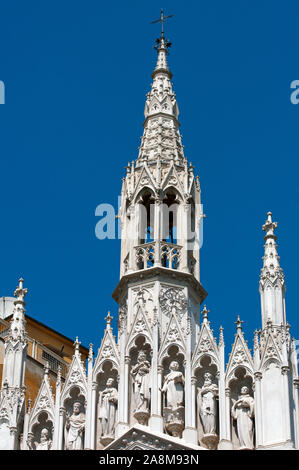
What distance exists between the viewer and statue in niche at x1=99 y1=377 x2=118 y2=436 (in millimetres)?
29078

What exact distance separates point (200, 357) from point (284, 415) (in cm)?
271

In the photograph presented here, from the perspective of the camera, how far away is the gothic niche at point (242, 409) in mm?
27875

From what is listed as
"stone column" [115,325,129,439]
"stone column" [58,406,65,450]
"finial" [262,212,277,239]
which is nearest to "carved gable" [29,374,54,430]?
"stone column" [58,406,65,450]

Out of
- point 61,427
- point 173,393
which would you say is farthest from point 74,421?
point 173,393

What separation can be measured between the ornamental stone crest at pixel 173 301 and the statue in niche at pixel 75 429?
10.1 ft

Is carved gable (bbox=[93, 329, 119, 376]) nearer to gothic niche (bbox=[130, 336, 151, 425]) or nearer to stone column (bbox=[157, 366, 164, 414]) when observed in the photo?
gothic niche (bbox=[130, 336, 151, 425])

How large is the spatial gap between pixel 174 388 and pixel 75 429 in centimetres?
252

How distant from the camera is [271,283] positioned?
29406mm

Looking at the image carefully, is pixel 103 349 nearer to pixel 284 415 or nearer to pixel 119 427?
pixel 119 427

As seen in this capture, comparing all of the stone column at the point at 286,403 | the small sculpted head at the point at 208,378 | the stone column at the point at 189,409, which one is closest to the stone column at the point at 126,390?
the stone column at the point at 189,409

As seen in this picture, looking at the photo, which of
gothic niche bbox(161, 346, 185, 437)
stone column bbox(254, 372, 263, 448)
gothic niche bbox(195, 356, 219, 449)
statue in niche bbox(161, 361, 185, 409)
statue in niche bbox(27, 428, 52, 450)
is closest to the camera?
stone column bbox(254, 372, 263, 448)

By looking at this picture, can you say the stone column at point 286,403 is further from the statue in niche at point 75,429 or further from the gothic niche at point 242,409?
the statue in niche at point 75,429


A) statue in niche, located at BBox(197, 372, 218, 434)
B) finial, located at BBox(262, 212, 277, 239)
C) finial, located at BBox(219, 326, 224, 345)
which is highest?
finial, located at BBox(262, 212, 277, 239)

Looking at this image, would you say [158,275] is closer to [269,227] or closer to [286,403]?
[269,227]
